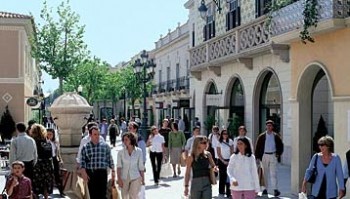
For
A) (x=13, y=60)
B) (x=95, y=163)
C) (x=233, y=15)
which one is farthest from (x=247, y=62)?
(x=13, y=60)

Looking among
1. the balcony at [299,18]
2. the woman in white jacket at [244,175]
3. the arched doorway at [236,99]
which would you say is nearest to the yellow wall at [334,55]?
the balcony at [299,18]

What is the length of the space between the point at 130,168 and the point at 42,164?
8.23 ft

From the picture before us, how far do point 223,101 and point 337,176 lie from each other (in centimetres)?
2004

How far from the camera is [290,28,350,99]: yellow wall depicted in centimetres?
1273

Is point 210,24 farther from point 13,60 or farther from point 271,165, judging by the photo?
point 271,165

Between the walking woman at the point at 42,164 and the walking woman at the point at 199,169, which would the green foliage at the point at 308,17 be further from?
the walking woman at the point at 42,164

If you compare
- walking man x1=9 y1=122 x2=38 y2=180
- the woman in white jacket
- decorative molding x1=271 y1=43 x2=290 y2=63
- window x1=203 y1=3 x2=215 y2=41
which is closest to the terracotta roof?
window x1=203 y1=3 x2=215 y2=41

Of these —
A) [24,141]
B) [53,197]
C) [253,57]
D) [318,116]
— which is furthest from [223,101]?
[24,141]

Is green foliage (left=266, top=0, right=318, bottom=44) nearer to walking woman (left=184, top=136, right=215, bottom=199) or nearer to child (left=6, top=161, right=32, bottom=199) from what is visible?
walking woman (left=184, top=136, right=215, bottom=199)

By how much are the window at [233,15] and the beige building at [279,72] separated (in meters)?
0.04

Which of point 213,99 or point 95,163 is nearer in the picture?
point 95,163

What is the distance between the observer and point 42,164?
1268cm

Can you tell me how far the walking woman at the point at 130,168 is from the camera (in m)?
11.0

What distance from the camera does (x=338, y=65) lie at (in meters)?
13.0
